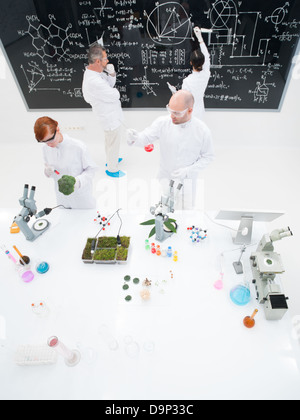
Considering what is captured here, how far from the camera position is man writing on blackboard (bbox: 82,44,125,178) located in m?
3.20

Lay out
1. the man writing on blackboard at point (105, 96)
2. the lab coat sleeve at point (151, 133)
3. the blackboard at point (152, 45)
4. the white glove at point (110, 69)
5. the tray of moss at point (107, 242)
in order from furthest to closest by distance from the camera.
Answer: the white glove at point (110, 69), the blackboard at point (152, 45), the man writing on blackboard at point (105, 96), the lab coat sleeve at point (151, 133), the tray of moss at point (107, 242)

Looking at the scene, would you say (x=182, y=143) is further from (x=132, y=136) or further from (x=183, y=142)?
(x=132, y=136)

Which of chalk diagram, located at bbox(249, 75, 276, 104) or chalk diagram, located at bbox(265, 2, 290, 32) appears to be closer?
chalk diagram, located at bbox(265, 2, 290, 32)

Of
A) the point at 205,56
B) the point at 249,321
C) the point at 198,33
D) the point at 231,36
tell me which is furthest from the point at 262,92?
the point at 249,321

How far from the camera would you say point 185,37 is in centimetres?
348

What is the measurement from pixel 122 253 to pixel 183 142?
4.01 feet

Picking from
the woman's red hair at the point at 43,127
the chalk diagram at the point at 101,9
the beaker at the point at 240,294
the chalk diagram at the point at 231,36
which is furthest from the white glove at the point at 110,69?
the beaker at the point at 240,294

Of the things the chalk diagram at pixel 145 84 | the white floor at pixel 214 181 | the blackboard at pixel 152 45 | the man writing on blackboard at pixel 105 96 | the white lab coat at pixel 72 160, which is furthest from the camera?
the chalk diagram at pixel 145 84

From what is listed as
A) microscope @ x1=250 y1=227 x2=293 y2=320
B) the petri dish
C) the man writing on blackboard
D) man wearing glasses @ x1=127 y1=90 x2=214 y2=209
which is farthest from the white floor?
the petri dish

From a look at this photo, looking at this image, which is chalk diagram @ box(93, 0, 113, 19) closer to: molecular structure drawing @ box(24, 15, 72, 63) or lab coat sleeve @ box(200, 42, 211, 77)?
molecular structure drawing @ box(24, 15, 72, 63)

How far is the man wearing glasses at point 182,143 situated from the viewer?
99.2 inches

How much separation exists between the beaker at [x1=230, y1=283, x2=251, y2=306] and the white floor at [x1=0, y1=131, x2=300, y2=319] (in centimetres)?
143

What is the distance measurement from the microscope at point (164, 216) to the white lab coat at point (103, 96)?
191cm

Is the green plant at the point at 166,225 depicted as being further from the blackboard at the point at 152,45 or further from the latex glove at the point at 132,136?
the blackboard at the point at 152,45
